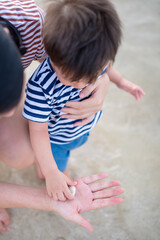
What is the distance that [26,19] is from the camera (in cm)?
85

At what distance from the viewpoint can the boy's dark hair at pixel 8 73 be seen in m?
A: 0.55

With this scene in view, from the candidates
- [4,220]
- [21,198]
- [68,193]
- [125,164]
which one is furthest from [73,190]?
[125,164]

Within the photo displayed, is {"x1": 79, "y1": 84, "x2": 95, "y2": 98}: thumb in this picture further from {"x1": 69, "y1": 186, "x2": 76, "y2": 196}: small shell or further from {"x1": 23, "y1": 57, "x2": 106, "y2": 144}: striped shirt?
{"x1": 69, "y1": 186, "x2": 76, "y2": 196}: small shell

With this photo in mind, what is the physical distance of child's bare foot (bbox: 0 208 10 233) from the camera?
99 centimetres

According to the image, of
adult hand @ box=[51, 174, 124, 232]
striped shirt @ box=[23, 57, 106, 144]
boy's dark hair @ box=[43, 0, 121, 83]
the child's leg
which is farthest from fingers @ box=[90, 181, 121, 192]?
boy's dark hair @ box=[43, 0, 121, 83]

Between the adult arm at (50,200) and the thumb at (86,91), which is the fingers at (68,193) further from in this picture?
the thumb at (86,91)

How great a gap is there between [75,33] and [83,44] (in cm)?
Answer: 3

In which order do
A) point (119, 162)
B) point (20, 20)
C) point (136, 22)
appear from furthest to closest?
point (136, 22) → point (119, 162) → point (20, 20)

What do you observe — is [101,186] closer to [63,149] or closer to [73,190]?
[73,190]

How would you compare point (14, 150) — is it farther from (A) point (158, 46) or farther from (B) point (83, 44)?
(A) point (158, 46)

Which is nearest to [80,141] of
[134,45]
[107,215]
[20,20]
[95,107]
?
[95,107]

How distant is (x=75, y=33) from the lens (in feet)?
2.11

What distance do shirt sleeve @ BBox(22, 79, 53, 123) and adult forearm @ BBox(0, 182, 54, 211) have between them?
28 cm

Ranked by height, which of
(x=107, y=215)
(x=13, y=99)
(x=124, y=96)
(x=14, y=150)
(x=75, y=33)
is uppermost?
(x=75, y=33)
